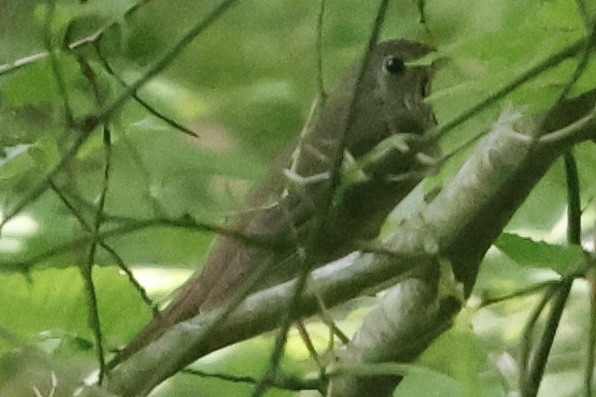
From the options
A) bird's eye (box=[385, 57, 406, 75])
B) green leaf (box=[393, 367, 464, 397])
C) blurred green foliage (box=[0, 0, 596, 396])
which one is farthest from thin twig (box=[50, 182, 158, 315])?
bird's eye (box=[385, 57, 406, 75])

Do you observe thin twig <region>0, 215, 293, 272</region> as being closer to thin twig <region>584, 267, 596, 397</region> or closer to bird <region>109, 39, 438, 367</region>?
bird <region>109, 39, 438, 367</region>

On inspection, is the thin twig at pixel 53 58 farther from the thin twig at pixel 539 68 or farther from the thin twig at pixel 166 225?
the thin twig at pixel 539 68

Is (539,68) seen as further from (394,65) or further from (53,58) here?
(394,65)

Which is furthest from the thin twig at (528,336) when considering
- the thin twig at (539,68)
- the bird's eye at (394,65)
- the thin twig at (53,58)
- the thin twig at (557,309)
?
the bird's eye at (394,65)

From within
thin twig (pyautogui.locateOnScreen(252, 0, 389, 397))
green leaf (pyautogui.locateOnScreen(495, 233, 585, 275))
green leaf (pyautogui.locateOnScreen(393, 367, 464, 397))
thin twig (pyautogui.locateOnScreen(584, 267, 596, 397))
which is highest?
thin twig (pyautogui.locateOnScreen(252, 0, 389, 397))

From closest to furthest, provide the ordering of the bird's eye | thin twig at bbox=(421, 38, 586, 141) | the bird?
thin twig at bbox=(421, 38, 586, 141) < the bird < the bird's eye

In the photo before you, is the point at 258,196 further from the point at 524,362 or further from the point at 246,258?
the point at 524,362

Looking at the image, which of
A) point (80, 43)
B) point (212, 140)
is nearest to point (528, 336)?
point (80, 43)
